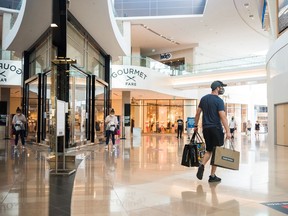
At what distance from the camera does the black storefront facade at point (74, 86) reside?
12.8 meters

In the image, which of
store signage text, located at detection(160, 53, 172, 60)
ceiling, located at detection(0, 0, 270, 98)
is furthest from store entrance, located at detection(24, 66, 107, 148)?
store signage text, located at detection(160, 53, 172, 60)

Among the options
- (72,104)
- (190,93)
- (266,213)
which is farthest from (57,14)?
(190,93)

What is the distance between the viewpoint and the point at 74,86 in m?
13.6

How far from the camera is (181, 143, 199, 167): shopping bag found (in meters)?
5.66

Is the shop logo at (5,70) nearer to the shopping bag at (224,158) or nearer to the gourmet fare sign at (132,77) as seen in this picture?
the gourmet fare sign at (132,77)

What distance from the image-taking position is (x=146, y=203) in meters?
4.09

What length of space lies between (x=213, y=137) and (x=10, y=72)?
54.3 feet

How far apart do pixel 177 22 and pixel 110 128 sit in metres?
14.7

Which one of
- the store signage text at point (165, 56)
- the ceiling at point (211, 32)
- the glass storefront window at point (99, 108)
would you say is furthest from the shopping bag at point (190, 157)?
the store signage text at point (165, 56)

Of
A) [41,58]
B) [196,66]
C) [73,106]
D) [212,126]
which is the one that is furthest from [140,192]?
[196,66]

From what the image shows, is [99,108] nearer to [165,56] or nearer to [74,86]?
[74,86]

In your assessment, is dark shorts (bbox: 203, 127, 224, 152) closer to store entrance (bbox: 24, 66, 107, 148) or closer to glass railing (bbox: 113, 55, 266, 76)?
store entrance (bbox: 24, 66, 107, 148)

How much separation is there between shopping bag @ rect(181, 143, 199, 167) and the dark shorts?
10.3 inches

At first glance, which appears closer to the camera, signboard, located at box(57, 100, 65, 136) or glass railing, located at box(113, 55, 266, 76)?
signboard, located at box(57, 100, 65, 136)
